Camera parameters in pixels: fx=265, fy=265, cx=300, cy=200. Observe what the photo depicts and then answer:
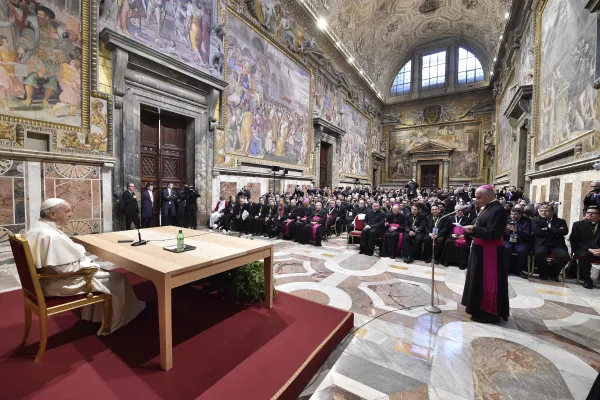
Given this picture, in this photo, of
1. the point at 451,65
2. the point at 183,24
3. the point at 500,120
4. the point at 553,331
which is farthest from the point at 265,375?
the point at 451,65

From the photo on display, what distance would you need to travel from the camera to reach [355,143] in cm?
2203

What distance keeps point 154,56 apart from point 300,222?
21.5ft

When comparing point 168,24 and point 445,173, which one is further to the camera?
point 445,173

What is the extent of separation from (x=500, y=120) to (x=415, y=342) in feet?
72.2

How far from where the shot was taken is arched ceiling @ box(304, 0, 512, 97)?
17.2 m

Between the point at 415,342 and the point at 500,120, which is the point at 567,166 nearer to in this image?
the point at 415,342

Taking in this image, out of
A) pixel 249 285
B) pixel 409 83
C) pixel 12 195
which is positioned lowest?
pixel 249 285

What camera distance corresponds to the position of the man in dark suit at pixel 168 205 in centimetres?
823

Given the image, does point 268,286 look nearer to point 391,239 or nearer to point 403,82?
point 391,239

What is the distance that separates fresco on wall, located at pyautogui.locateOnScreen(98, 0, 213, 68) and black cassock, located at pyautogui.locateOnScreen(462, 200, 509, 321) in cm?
928

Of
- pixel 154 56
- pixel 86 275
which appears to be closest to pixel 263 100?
pixel 154 56

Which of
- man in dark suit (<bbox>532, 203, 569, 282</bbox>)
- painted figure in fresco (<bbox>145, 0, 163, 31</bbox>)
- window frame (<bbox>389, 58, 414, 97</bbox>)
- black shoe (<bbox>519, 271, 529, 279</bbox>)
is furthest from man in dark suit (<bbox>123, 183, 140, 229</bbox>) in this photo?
window frame (<bbox>389, 58, 414, 97</bbox>)

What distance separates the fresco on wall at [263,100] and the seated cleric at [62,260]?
8.49 meters

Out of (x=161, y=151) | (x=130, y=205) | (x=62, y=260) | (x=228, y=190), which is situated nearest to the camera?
(x=62, y=260)
